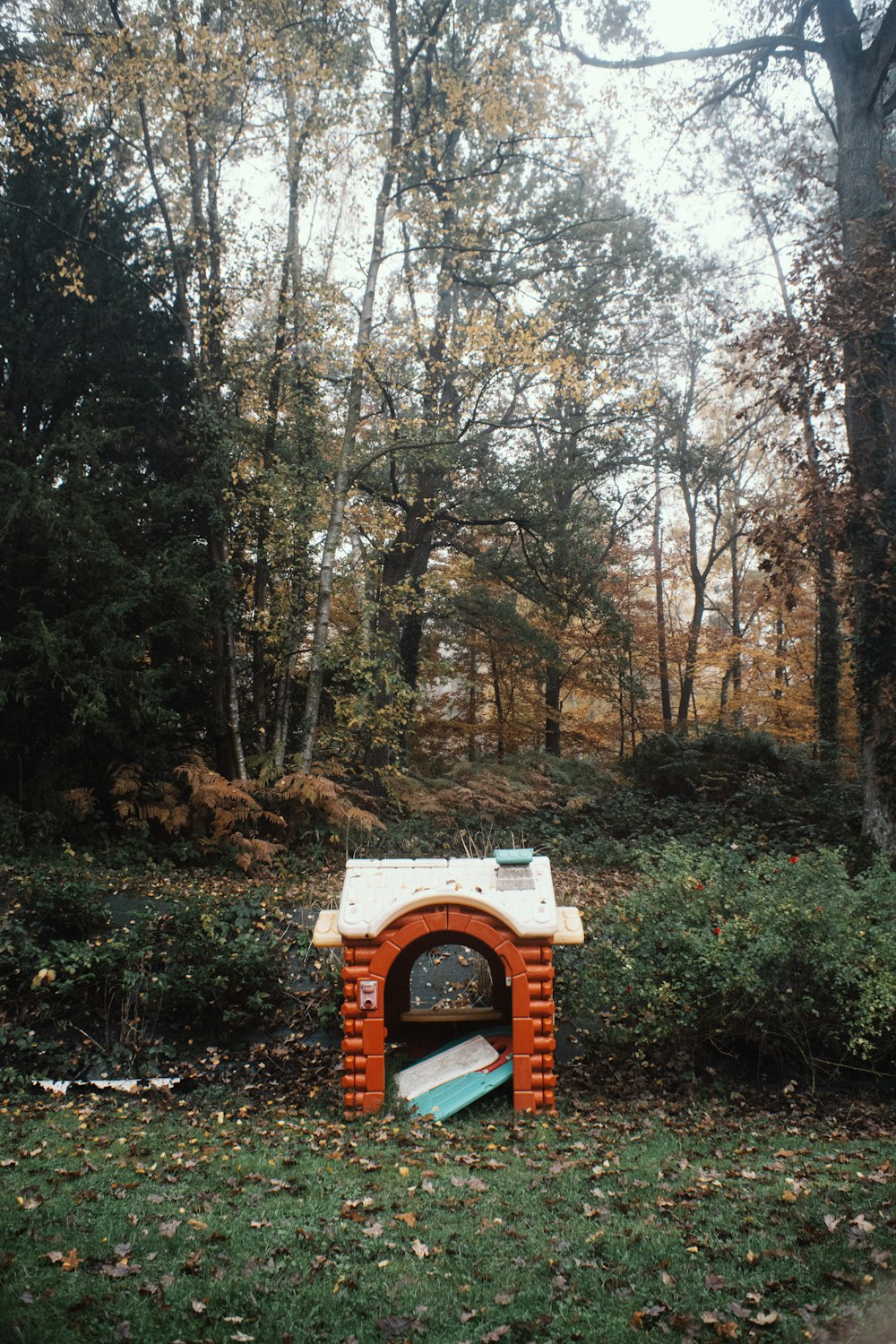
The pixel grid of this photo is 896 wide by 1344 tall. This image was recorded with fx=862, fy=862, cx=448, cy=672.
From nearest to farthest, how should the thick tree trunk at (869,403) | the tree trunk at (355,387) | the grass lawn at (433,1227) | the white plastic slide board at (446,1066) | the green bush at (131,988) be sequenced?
the grass lawn at (433,1227) → the white plastic slide board at (446,1066) → the green bush at (131,988) → the thick tree trunk at (869,403) → the tree trunk at (355,387)

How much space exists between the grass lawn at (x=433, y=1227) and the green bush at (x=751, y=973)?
703 millimetres

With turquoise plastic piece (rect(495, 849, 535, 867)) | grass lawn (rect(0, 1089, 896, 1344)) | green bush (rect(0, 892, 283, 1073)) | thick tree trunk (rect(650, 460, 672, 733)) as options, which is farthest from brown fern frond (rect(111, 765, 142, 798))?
thick tree trunk (rect(650, 460, 672, 733))

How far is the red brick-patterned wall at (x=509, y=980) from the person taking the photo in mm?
5398

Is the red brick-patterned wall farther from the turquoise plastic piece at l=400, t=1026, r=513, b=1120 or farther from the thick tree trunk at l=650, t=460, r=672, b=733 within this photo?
the thick tree trunk at l=650, t=460, r=672, b=733

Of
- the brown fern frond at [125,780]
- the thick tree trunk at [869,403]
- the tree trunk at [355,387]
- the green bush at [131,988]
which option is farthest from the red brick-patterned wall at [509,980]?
the thick tree trunk at [869,403]

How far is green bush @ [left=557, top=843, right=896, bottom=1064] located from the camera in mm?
5742

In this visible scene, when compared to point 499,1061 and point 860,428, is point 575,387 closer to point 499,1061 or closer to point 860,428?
point 860,428

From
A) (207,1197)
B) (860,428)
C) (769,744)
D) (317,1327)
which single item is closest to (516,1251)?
(317,1327)

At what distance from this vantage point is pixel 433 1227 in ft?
12.3

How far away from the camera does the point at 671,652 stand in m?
19.3

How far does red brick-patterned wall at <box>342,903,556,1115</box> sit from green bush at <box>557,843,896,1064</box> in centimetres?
92

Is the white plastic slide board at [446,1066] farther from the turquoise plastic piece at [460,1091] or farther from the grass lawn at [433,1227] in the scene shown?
the grass lawn at [433,1227]

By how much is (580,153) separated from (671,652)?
32.8ft

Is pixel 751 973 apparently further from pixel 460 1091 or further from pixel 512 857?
pixel 460 1091
